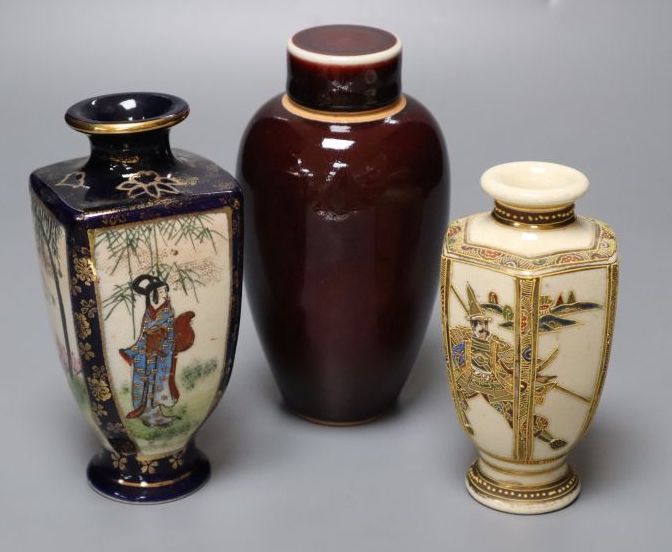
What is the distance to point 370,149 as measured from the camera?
2557 millimetres

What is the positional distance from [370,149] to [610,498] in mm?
682

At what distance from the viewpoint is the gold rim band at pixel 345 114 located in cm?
258

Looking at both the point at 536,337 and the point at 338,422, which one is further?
the point at 338,422

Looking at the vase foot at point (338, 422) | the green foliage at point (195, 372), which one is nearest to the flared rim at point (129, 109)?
the green foliage at point (195, 372)

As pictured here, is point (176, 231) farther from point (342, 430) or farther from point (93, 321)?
point (342, 430)

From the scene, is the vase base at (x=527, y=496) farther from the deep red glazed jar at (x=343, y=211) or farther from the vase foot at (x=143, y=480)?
the vase foot at (x=143, y=480)

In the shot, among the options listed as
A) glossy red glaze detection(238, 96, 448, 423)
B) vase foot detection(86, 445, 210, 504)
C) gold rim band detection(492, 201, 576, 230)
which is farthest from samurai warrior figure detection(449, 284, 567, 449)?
vase foot detection(86, 445, 210, 504)

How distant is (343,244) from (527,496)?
0.50m

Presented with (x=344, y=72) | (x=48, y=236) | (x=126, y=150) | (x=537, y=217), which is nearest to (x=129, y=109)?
(x=126, y=150)

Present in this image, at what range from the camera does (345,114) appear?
2582 mm

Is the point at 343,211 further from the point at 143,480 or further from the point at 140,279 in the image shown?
the point at 143,480

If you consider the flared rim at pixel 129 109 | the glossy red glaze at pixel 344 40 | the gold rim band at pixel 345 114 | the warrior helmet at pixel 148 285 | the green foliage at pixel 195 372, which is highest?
the glossy red glaze at pixel 344 40

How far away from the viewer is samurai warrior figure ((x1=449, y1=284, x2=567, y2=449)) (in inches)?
93.0

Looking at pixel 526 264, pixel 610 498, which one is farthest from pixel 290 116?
pixel 610 498
